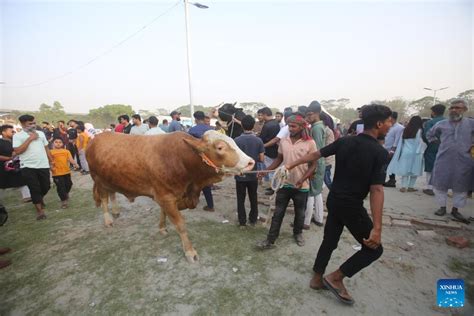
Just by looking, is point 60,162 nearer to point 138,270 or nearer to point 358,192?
point 138,270

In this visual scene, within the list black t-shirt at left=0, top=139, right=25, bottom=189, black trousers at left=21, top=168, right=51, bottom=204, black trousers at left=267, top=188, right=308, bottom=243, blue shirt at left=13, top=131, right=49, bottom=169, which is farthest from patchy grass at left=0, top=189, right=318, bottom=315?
black t-shirt at left=0, top=139, right=25, bottom=189

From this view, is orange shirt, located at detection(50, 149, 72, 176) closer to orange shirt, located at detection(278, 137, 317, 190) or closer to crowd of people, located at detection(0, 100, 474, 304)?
crowd of people, located at detection(0, 100, 474, 304)

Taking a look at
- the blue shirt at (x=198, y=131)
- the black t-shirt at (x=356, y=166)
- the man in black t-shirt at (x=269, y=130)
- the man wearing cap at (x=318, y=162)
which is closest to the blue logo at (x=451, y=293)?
the black t-shirt at (x=356, y=166)

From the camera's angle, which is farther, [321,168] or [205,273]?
[321,168]

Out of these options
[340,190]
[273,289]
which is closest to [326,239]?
[340,190]

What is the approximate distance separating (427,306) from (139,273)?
3322 millimetres

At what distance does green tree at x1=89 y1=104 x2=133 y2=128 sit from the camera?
4025 cm

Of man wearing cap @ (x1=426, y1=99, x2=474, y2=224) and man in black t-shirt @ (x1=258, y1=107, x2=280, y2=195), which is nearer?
man wearing cap @ (x1=426, y1=99, x2=474, y2=224)

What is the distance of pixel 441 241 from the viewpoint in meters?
3.84

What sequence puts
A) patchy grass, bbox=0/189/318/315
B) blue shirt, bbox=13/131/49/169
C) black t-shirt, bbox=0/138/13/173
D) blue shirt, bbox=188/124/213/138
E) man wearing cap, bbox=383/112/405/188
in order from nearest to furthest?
patchy grass, bbox=0/189/318/315
blue shirt, bbox=188/124/213/138
blue shirt, bbox=13/131/49/169
black t-shirt, bbox=0/138/13/173
man wearing cap, bbox=383/112/405/188

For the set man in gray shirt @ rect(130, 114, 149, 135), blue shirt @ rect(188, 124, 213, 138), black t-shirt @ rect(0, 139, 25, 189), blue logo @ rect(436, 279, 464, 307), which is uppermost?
man in gray shirt @ rect(130, 114, 149, 135)

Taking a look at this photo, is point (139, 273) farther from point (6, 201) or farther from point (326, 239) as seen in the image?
point (6, 201)

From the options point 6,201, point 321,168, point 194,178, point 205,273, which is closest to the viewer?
point 205,273

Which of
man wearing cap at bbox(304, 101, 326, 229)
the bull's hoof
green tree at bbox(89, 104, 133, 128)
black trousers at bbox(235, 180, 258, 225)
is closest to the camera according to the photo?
the bull's hoof
